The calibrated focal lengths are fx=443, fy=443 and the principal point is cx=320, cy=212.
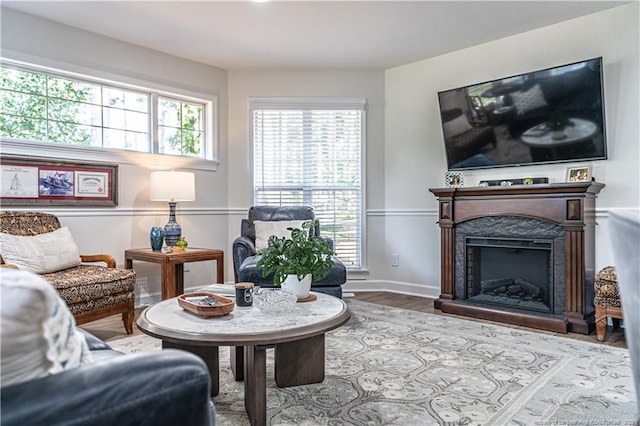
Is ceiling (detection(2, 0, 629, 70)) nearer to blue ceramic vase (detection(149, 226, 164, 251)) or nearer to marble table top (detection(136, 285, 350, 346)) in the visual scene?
blue ceramic vase (detection(149, 226, 164, 251))

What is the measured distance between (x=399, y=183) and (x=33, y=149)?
10.9 feet

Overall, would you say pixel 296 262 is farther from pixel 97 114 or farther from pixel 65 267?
pixel 97 114

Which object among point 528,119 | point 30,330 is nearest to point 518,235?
point 528,119

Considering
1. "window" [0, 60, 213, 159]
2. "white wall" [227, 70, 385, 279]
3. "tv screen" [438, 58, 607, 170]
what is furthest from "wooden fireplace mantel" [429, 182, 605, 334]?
"window" [0, 60, 213, 159]

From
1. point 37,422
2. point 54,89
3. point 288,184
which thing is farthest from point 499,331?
point 54,89

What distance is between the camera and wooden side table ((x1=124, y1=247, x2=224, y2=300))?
3.50 metres

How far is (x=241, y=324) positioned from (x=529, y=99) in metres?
3.04

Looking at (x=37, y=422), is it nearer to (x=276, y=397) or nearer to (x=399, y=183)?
(x=276, y=397)

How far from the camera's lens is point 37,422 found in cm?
68

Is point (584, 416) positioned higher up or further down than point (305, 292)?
further down

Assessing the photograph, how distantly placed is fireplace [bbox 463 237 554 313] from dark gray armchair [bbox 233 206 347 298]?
121 cm

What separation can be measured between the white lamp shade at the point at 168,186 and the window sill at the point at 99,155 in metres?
0.31

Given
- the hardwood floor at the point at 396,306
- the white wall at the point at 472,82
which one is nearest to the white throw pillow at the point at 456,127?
the white wall at the point at 472,82

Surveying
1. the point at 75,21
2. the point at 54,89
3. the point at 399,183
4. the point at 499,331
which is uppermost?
the point at 75,21
